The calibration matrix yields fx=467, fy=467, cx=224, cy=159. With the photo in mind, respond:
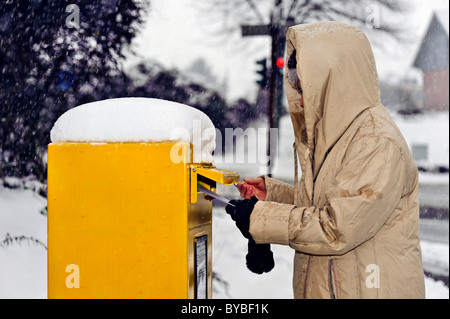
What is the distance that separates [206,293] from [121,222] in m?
0.54

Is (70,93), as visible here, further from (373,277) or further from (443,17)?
(443,17)

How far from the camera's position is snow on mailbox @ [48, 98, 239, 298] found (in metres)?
1.82

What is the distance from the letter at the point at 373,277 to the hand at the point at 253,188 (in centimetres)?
63

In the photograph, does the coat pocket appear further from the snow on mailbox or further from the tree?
the tree

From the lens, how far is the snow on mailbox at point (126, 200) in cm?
182

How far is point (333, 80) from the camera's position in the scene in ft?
5.74

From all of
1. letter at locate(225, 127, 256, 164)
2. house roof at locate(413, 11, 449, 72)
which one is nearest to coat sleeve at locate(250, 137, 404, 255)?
letter at locate(225, 127, 256, 164)

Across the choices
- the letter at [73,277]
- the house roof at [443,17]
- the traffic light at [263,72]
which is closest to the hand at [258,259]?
the letter at [73,277]

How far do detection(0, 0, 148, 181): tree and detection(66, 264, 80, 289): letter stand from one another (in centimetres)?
250

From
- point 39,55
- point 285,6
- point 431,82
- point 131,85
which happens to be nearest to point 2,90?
point 39,55

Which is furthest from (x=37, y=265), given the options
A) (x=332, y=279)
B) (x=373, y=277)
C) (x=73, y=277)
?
(x=373, y=277)

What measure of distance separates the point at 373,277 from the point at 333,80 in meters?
0.74

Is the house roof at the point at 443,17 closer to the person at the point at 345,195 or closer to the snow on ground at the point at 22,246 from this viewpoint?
the snow on ground at the point at 22,246
